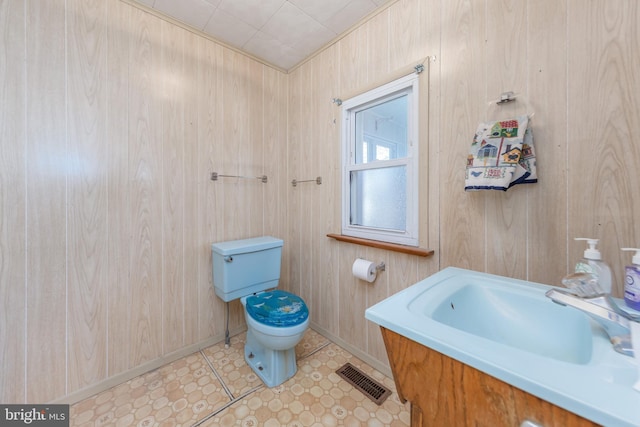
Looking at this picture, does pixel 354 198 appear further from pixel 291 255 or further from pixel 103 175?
pixel 103 175

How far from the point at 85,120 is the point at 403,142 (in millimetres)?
1849

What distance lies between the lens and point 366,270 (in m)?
1.53

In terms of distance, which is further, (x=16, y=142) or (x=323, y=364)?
(x=323, y=364)

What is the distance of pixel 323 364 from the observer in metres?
1.66

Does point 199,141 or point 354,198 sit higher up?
point 199,141

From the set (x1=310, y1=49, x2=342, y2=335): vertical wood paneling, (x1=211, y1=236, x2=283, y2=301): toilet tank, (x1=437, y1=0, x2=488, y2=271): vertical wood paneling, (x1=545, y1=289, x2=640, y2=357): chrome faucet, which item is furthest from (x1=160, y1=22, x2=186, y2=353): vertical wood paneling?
(x1=545, y1=289, x2=640, y2=357): chrome faucet

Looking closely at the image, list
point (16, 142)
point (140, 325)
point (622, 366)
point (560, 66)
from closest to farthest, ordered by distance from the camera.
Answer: point (622, 366) < point (560, 66) < point (16, 142) < point (140, 325)

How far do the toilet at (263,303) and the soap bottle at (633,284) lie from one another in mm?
1289

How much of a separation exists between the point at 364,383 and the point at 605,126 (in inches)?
65.7

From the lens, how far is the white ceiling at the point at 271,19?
4.98ft

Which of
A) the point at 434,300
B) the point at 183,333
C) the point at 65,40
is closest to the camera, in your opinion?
the point at 434,300

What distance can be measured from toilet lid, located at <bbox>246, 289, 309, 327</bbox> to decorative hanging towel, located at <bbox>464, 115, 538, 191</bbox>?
1.15 m

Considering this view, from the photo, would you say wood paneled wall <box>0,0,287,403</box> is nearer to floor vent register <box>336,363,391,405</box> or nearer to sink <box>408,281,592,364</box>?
floor vent register <box>336,363,391,405</box>

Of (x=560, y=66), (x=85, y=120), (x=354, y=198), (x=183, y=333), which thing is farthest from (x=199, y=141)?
(x=560, y=66)
